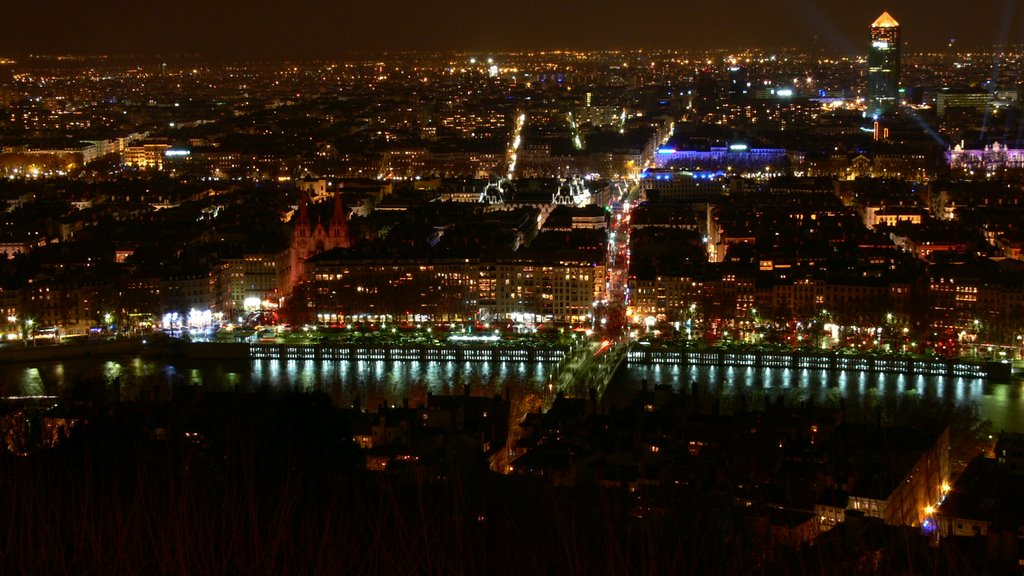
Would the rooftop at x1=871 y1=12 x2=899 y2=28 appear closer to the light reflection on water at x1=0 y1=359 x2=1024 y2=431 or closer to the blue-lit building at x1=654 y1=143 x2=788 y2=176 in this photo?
the blue-lit building at x1=654 y1=143 x2=788 y2=176

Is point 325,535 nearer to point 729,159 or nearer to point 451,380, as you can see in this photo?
point 451,380

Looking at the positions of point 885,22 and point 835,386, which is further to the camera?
point 885,22

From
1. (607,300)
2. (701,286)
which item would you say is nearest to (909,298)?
(701,286)

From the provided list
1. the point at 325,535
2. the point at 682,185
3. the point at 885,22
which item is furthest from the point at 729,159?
the point at 325,535

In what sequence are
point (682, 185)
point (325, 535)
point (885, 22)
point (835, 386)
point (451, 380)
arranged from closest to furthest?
1. point (325, 535)
2. point (835, 386)
3. point (451, 380)
4. point (682, 185)
5. point (885, 22)

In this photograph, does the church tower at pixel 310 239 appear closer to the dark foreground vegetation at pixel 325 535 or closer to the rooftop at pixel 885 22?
the dark foreground vegetation at pixel 325 535

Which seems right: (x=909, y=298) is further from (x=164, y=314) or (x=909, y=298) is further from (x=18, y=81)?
(x=18, y=81)
